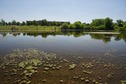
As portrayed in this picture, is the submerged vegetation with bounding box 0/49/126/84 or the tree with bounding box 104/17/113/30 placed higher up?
the tree with bounding box 104/17/113/30

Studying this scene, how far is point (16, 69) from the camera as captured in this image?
12.8 meters

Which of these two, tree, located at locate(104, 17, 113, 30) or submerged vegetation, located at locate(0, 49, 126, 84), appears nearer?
submerged vegetation, located at locate(0, 49, 126, 84)

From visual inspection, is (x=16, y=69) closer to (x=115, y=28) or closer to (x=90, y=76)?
(x=90, y=76)

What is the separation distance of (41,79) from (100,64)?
730 centimetres

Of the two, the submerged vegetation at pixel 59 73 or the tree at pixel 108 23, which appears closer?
the submerged vegetation at pixel 59 73

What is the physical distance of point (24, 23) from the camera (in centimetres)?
13962

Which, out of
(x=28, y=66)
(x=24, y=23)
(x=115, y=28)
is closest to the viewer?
(x=28, y=66)

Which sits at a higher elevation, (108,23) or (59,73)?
(108,23)

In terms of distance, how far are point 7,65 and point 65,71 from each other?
19.8 ft

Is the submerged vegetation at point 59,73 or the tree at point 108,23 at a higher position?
the tree at point 108,23

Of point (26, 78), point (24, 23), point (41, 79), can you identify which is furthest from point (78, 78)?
point (24, 23)

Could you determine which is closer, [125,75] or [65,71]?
[125,75]

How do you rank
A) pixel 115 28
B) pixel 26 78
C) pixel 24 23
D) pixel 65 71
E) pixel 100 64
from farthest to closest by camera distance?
pixel 24 23 < pixel 115 28 < pixel 100 64 < pixel 65 71 < pixel 26 78

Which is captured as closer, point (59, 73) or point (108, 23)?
point (59, 73)
